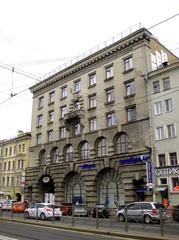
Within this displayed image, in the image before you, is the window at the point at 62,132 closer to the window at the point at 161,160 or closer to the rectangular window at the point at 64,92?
the rectangular window at the point at 64,92

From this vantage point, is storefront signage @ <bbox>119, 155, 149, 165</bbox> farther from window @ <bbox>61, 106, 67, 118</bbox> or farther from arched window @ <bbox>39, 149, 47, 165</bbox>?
arched window @ <bbox>39, 149, 47, 165</bbox>

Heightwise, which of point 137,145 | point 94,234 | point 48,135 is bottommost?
point 94,234

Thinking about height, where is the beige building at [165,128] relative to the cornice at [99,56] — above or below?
below

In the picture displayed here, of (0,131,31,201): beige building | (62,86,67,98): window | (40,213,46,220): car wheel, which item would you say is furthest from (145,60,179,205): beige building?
(0,131,31,201): beige building

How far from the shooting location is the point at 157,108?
36156mm

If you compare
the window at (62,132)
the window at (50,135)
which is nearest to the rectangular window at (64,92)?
the window at (62,132)

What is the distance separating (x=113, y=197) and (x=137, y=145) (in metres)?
7.66

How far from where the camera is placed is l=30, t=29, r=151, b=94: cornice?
39.2m

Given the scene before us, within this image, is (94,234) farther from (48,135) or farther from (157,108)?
(48,135)

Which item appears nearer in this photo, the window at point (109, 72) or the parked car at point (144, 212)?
the parked car at point (144, 212)

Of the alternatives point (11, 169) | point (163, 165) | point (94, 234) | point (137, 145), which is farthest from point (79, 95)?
point (94, 234)

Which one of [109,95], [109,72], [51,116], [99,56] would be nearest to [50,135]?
[51,116]

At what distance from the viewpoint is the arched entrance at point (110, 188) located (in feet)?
125

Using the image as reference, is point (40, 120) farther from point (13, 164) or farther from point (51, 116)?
point (13, 164)
